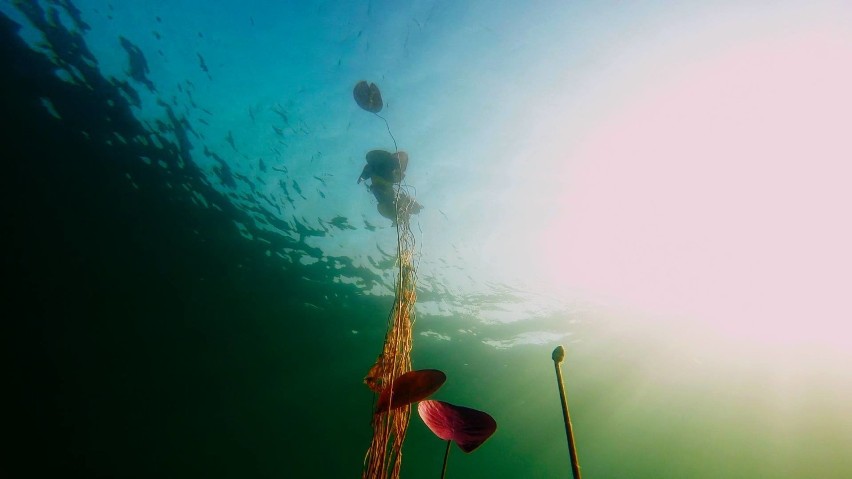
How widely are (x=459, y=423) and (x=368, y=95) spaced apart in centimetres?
705

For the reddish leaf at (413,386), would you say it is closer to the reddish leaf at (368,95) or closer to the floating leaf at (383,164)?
the reddish leaf at (368,95)

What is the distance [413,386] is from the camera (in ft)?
4.58

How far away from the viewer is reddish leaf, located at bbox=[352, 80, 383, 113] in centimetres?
705

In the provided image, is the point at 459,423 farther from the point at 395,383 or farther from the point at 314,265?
the point at 314,265

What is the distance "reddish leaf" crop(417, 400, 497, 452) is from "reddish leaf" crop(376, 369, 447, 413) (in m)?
0.05

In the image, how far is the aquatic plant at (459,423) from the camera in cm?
122

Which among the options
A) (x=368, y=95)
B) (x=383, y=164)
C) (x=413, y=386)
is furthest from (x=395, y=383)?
(x=383, y=164)

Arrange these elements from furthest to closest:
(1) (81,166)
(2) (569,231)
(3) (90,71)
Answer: (2) (569,231) < (1) (81,166) < (3) (90,71)

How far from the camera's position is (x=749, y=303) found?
1722cm

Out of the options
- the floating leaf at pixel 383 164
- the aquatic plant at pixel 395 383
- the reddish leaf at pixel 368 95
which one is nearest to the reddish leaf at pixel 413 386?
the aquatic plant at pixel 395 383

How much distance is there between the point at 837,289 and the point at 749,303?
330 centimetres

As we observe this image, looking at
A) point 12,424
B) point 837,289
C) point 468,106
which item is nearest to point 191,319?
point 12,424

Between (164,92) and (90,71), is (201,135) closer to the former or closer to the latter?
(164,92)

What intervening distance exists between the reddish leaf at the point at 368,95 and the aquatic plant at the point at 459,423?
6.91 meters
